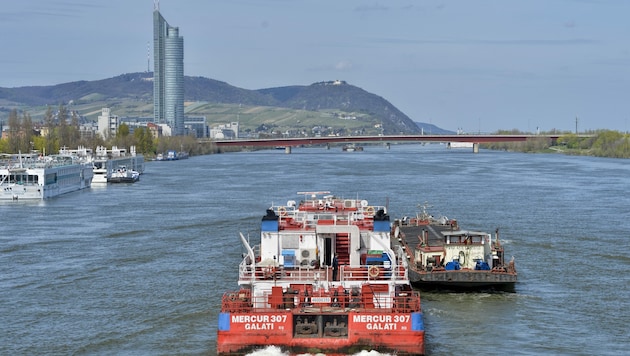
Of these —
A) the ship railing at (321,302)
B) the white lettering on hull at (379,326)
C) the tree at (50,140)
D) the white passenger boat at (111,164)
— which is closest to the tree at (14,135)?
the tree at (50,140)

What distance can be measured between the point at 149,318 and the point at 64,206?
34.1 m

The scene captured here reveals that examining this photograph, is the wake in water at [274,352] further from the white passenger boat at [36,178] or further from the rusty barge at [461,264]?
the white passenger boat at [36,178]

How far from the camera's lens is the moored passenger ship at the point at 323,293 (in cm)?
1977

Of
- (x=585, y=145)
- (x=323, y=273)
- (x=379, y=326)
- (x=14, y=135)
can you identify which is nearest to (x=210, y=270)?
(x=323, y=273)

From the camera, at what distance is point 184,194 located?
6525 centimetres

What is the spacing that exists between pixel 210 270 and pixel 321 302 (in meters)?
12.4

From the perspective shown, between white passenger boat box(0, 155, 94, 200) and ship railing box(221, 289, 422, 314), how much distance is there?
1733 inches

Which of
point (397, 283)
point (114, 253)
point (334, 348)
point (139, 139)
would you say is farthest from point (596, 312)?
point (139, 139)

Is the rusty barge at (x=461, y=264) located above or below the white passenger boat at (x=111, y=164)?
below

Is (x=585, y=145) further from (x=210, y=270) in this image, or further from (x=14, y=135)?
(x=210, y=270)

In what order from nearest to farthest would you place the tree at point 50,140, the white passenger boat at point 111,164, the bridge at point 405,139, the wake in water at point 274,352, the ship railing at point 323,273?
the wake in water at point 274,352 → the ship railing at point 323,273 → the white passenger boat at point 111,164 → the tree at point 50,140 → the bridge at point 405,139

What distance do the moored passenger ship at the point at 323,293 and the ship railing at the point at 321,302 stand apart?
0.9 inches

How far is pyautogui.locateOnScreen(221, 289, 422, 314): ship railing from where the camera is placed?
2028 cm

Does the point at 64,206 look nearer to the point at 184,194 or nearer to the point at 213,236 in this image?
the point at 184,194
